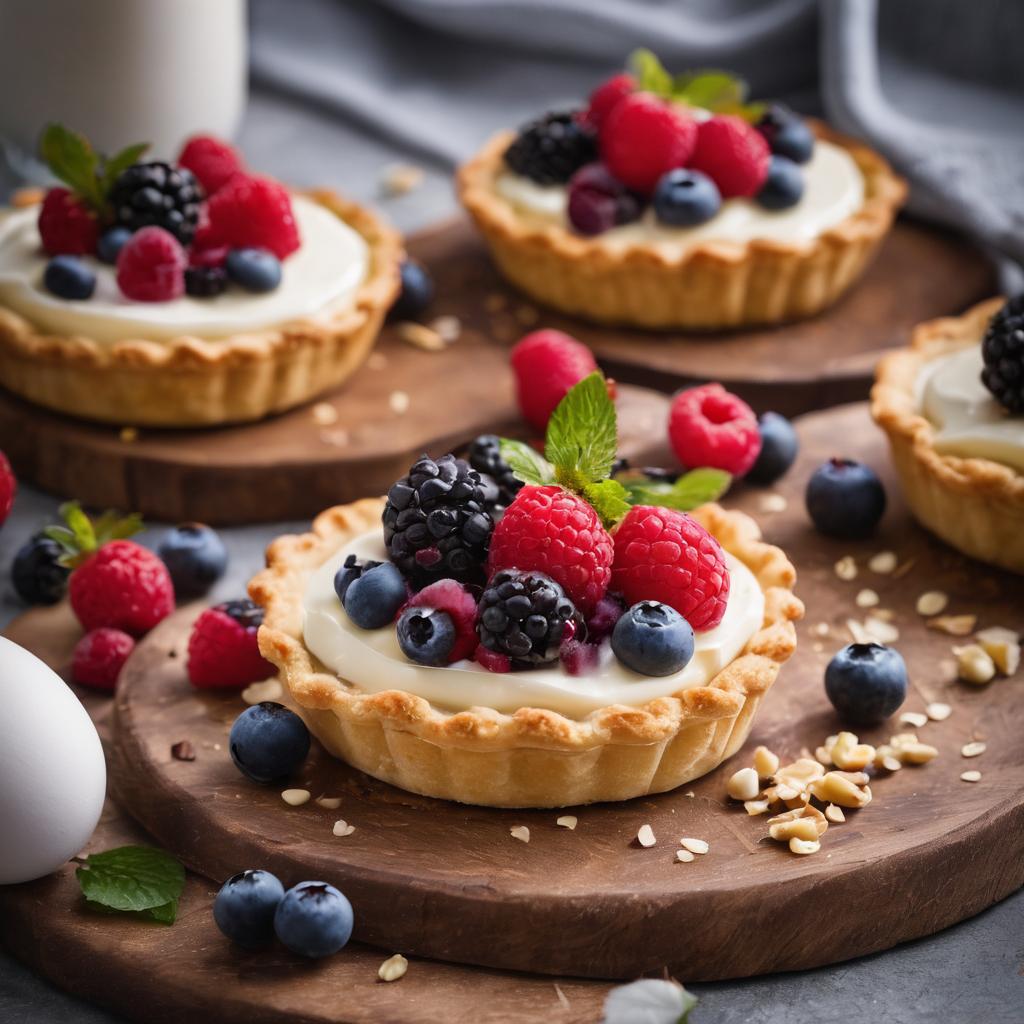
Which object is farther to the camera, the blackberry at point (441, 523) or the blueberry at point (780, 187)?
the blueberry at point (780, 187)

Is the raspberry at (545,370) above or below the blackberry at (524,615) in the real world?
below

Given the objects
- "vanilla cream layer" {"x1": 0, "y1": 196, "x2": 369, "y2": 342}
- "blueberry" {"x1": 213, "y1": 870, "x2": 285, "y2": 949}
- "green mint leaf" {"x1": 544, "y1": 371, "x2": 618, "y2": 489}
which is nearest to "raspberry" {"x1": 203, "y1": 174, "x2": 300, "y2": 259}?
"vanilla cream layer" {"x1": 0, "y1": 196, "x2": 369, "y2": 342}

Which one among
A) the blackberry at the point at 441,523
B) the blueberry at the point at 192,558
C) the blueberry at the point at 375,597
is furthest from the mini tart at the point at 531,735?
the blueberry at the point at 192,558

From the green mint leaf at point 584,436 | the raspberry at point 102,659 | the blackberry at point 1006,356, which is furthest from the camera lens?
the blackberry at point 1006,356

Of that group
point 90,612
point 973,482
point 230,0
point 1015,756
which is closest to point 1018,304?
point 973,482

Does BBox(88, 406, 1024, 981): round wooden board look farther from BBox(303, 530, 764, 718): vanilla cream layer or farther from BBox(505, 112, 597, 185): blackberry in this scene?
BBox(505, 112, 597, 185): blackberry

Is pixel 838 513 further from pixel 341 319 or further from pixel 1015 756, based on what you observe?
pixel 341 319

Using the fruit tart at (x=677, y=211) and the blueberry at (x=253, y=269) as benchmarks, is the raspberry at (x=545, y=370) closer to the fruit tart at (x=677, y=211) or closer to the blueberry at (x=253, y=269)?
the fruit tart at (x=677, y=211)
